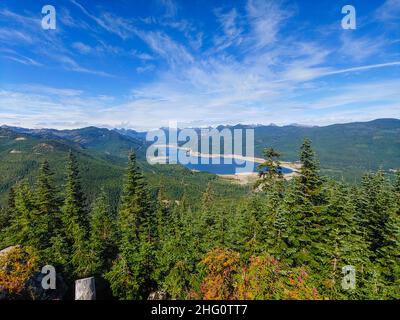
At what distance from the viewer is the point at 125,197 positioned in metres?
32.9

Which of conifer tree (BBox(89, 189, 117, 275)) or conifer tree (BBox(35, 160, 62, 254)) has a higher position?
Answer: conifer tree (BBox(35, 160, 62, 254))

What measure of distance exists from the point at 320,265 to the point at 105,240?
24.0 metres

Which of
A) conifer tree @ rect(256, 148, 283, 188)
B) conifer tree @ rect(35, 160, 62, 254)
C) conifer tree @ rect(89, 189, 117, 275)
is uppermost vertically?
conifer tree @ rect(256, 148, 283, 188)

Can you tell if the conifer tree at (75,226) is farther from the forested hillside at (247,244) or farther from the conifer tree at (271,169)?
the conifer tree at (271,169)

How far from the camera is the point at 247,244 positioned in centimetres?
2523

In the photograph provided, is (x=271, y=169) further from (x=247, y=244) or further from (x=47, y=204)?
(x=47, y=204)

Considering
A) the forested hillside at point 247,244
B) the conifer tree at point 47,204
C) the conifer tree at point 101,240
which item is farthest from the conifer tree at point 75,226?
the conifer tree at point 47,204

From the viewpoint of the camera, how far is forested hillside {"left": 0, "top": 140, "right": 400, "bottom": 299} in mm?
14484

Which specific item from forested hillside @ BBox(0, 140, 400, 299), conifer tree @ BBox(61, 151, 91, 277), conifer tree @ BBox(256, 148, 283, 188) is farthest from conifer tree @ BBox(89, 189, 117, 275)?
conifer tree @ BBox(256, 148, 283, 188)

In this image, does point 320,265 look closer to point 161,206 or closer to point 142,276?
point 142,276

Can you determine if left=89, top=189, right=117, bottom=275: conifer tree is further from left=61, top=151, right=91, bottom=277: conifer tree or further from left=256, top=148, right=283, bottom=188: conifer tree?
left=256, top=148, right=283, bottom=188: conifer tree
